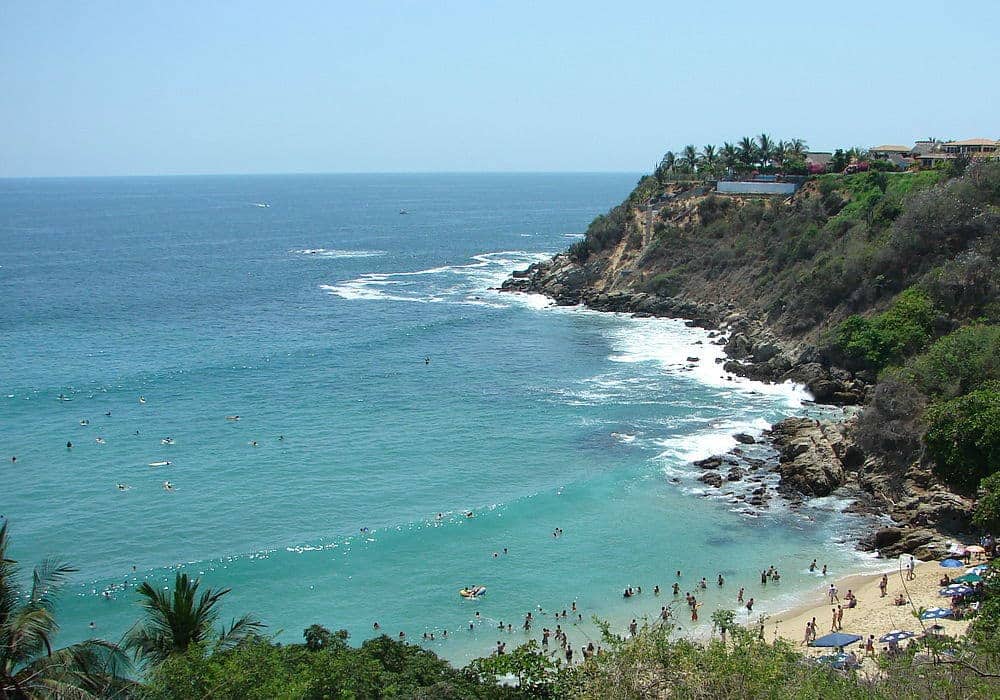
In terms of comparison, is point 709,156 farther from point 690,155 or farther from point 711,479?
point 711,479

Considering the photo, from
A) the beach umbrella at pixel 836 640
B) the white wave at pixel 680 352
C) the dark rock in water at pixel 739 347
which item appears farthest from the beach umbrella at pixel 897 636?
the dark rock in water at pixel 739 347

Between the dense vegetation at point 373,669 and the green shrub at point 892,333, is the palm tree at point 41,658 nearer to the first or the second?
the dense vegetation at point 373,669

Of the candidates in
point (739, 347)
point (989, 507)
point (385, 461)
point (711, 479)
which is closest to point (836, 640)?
point (989, 507)

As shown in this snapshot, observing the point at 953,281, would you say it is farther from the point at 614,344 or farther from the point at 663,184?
the point at 663,184

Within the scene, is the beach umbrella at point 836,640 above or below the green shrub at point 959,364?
below

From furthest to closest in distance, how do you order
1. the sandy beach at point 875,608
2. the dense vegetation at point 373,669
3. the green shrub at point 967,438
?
the green shrub at point 967,438, the sandy beach at point 875,608, the dense vegetation at point 373,669

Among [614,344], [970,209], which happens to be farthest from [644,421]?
[970,209]

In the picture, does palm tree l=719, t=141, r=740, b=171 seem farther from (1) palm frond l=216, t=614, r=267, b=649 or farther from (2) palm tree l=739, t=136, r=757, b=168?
(1) palm frond l=216, t=614, r=267, b=649
